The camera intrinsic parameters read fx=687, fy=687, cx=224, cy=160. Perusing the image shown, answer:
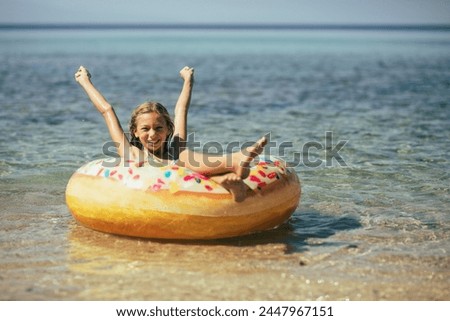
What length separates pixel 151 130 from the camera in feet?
15.8

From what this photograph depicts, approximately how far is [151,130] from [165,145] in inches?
9.5

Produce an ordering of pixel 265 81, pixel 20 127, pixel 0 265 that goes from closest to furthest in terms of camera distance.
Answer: pixel 0 265 → pixel 20 127 → pixel 265 81

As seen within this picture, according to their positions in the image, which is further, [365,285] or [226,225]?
[226,225]

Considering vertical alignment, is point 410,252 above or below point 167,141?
below

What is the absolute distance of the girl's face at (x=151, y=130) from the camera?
4.81m

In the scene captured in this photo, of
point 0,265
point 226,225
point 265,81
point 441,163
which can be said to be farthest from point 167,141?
point 265,81

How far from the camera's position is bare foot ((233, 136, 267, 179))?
4219 millimetres

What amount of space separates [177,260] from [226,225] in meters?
0.43

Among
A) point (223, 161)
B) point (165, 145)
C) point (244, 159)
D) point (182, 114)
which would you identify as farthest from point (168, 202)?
point (182, 114)

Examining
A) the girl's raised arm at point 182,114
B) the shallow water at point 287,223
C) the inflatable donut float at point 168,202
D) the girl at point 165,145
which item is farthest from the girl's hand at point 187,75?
the shallow water at point 287,223

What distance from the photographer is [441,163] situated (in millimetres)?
7320

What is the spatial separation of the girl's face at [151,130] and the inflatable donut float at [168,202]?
297mm
